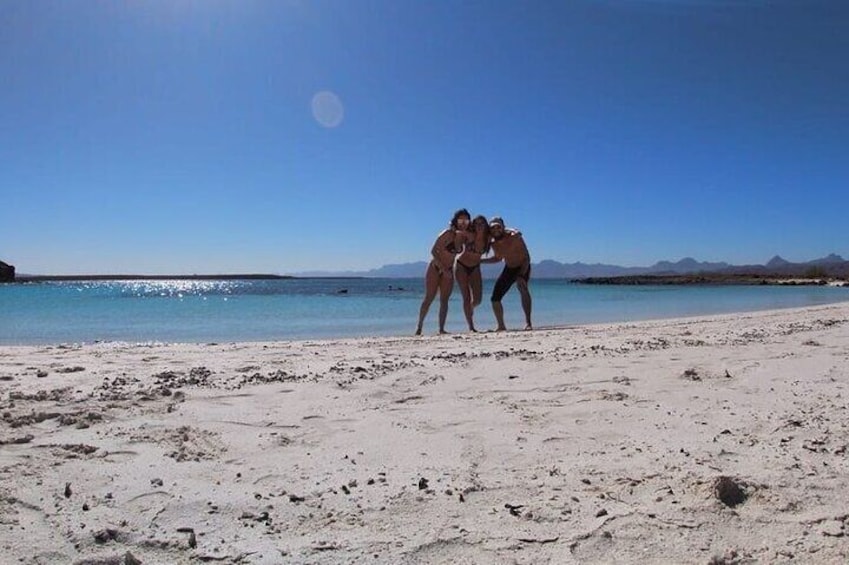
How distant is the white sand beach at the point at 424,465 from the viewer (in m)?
2.04

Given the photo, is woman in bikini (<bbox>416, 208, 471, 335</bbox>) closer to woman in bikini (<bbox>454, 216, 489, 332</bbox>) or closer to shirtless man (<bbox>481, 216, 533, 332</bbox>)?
woman in bikini (<bbox>454, 216, 489, 332</bbox>)

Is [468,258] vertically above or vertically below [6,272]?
below

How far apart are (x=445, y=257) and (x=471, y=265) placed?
1.59 feet

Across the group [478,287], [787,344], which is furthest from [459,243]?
[787,344]

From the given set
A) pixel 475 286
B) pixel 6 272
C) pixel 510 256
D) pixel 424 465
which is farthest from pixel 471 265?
pixel 6 272

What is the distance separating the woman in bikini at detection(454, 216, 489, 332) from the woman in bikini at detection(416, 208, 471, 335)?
12 centimetres

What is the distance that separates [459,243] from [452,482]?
326 inches

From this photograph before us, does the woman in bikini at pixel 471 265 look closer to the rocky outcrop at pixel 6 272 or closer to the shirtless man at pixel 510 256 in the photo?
the shirtless man at pixel 510 256

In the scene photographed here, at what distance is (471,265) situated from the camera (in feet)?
35.3

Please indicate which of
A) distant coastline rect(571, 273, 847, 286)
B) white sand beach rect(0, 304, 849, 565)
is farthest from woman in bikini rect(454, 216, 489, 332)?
distant coastline rect(571, 273, 847, 286)

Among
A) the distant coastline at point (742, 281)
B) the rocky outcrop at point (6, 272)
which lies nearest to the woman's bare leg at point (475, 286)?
the distant coastline at point (742, 281)

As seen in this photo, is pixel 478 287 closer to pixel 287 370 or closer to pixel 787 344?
pixel 787 344

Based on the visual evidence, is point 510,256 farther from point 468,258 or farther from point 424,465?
point 424,465

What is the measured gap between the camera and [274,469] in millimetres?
2672
